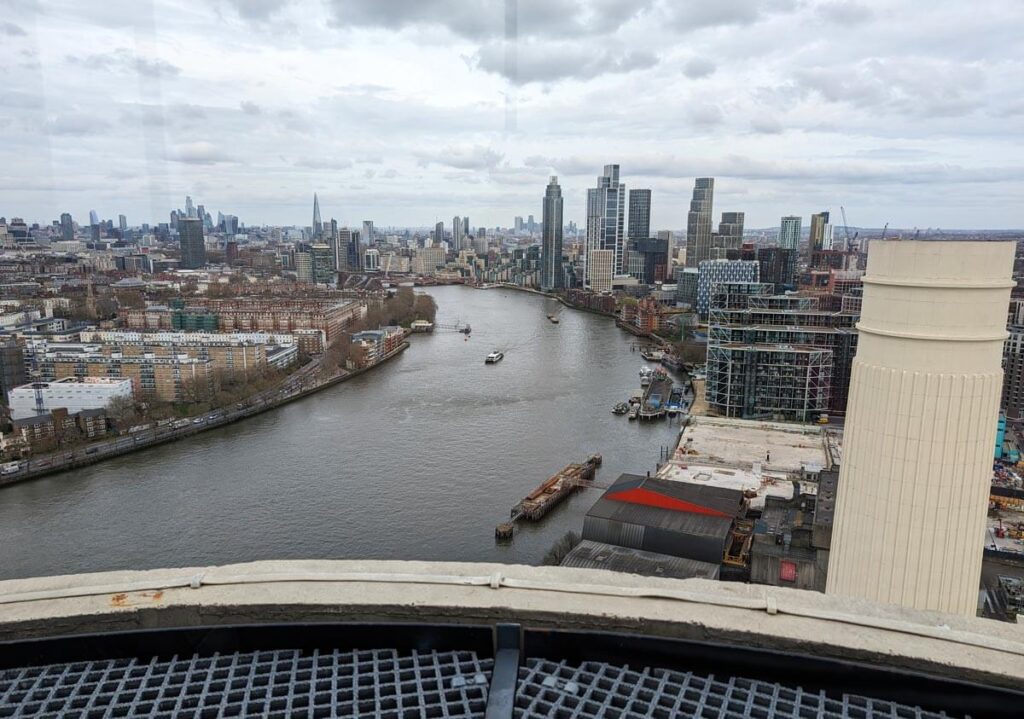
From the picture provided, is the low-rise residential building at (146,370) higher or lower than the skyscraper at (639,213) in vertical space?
lower

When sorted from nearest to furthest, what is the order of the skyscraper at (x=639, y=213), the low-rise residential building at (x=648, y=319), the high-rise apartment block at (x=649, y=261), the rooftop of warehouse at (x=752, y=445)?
the rooftop of warehouse at (x=752, y=445)
the low-rise residential building at (x=648, y=319)
the high-rise apartment block at (x=649, y=261)
the skyscraper at (x=639, y=213)

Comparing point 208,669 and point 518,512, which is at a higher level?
point 208,669

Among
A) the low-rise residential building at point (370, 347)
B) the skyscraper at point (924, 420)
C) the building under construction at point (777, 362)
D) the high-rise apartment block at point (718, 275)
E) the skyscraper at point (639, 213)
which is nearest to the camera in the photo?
the skyscraper at point (924, 420)

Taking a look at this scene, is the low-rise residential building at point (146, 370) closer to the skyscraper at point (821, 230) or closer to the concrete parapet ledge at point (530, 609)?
the concrete parapet ledge at point (530, 609)

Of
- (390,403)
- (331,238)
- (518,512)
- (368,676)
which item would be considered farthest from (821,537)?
(331,238)

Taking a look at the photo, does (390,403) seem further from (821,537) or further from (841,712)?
(841,712)

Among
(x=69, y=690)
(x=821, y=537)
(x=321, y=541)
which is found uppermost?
(x=69, y=690)

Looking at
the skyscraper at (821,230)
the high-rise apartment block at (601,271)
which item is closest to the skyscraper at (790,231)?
the skyscraper at (821,230)
